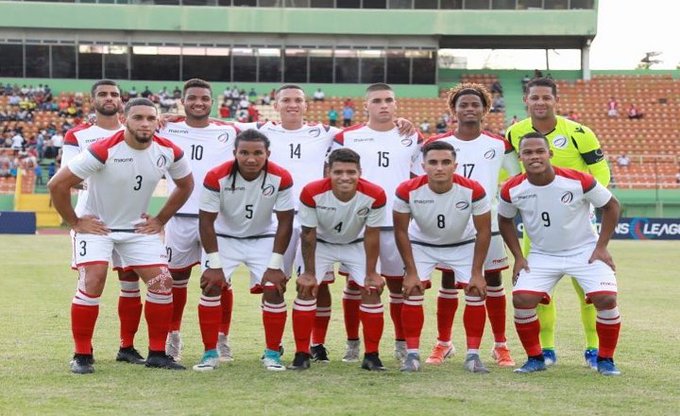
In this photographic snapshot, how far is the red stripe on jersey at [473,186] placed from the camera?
8.27 m

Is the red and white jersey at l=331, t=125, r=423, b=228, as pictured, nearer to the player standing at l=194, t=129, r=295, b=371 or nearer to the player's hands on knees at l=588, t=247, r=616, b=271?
the player standing at l=194, t=129, r=295, b=371

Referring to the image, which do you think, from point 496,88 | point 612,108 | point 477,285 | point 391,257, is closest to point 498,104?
point 496,88

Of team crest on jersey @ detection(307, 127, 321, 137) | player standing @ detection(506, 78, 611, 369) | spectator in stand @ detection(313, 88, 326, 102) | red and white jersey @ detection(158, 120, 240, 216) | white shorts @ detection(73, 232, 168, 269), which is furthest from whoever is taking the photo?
spectator in stand @ detection(313, 88, 326, 102)

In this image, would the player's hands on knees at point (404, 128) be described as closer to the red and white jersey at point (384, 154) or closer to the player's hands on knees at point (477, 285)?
the red and white jersey at point (384, 154)

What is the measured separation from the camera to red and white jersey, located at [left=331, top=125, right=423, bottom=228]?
29.1 ft

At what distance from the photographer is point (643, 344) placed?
991cm

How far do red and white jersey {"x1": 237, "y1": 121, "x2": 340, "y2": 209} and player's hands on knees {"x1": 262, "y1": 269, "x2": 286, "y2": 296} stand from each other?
1.06 m

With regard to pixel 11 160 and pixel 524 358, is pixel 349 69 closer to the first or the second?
pixel 11 160

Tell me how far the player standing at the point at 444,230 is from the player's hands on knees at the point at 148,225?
191 centimetres

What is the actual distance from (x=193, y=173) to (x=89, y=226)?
51.0 inches

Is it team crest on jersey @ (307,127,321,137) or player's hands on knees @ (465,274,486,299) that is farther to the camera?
team crest on jersey @ (307,127,321,137)

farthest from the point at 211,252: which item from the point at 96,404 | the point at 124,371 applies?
the point at 96,404

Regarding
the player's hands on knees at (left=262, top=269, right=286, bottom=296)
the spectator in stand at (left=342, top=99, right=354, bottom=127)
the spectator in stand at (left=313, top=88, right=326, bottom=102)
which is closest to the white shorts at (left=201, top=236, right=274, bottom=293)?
the player's hands on knees at (left=262, top=269, right=286, bottom=296)

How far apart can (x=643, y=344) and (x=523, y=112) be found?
36.8m
